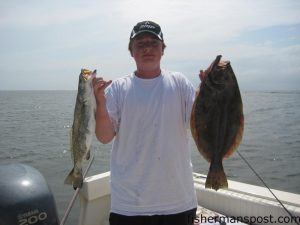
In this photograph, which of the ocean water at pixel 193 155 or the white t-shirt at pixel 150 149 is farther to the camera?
the ocean water at pixel 193 155

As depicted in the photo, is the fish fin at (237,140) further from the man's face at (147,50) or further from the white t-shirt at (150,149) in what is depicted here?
the man's face at (147,50)

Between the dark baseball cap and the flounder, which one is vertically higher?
the dark baseball cap

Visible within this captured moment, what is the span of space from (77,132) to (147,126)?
0.65 m

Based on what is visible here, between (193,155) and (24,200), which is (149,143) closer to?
(24,200)

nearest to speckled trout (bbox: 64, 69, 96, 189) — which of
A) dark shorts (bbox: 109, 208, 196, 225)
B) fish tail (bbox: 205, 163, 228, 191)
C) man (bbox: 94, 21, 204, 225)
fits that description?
man (bbox: 94, 21, 204, 225)

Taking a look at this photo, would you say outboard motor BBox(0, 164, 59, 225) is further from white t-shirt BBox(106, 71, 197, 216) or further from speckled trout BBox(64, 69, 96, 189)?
white t-shirt BBox(106, 71, 197, 216)

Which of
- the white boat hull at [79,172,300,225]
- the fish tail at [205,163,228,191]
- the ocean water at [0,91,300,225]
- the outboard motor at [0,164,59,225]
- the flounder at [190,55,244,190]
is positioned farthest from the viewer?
the ocean water at [0,91,300,225]

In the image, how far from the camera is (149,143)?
3418 mm

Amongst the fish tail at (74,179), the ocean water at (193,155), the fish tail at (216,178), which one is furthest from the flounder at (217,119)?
the ocean water at (193,155)

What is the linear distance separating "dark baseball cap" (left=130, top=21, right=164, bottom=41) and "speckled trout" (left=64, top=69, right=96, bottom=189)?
25.8 inches

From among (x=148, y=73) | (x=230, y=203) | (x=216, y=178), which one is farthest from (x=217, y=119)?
(x=230, y=203)

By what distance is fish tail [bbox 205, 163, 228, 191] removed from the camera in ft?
10.4

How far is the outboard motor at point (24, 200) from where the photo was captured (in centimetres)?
452

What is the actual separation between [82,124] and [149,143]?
64cm
